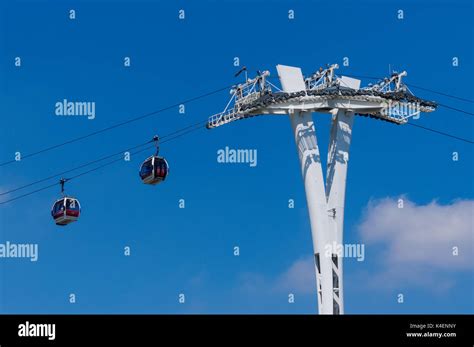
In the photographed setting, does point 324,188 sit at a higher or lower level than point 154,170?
lower

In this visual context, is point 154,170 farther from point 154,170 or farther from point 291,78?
point 291,78

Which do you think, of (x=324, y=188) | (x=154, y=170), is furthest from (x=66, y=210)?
(x=324, y=188)

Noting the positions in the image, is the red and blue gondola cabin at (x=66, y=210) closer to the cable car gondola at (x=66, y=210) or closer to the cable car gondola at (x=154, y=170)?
the cable car gondola at (x=66, y=210)

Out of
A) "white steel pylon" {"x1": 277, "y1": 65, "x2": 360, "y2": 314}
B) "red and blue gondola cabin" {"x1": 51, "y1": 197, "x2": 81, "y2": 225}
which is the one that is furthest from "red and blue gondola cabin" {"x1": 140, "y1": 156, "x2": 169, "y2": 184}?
"white steel pylon" {"x1": 277, "y1": 65, "x2": 360, "y2": 314}

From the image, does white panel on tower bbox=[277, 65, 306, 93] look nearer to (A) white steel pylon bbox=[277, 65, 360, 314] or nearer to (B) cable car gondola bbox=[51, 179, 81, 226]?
(A) white steel pylon bbox=[277, 65, 360, 314]
